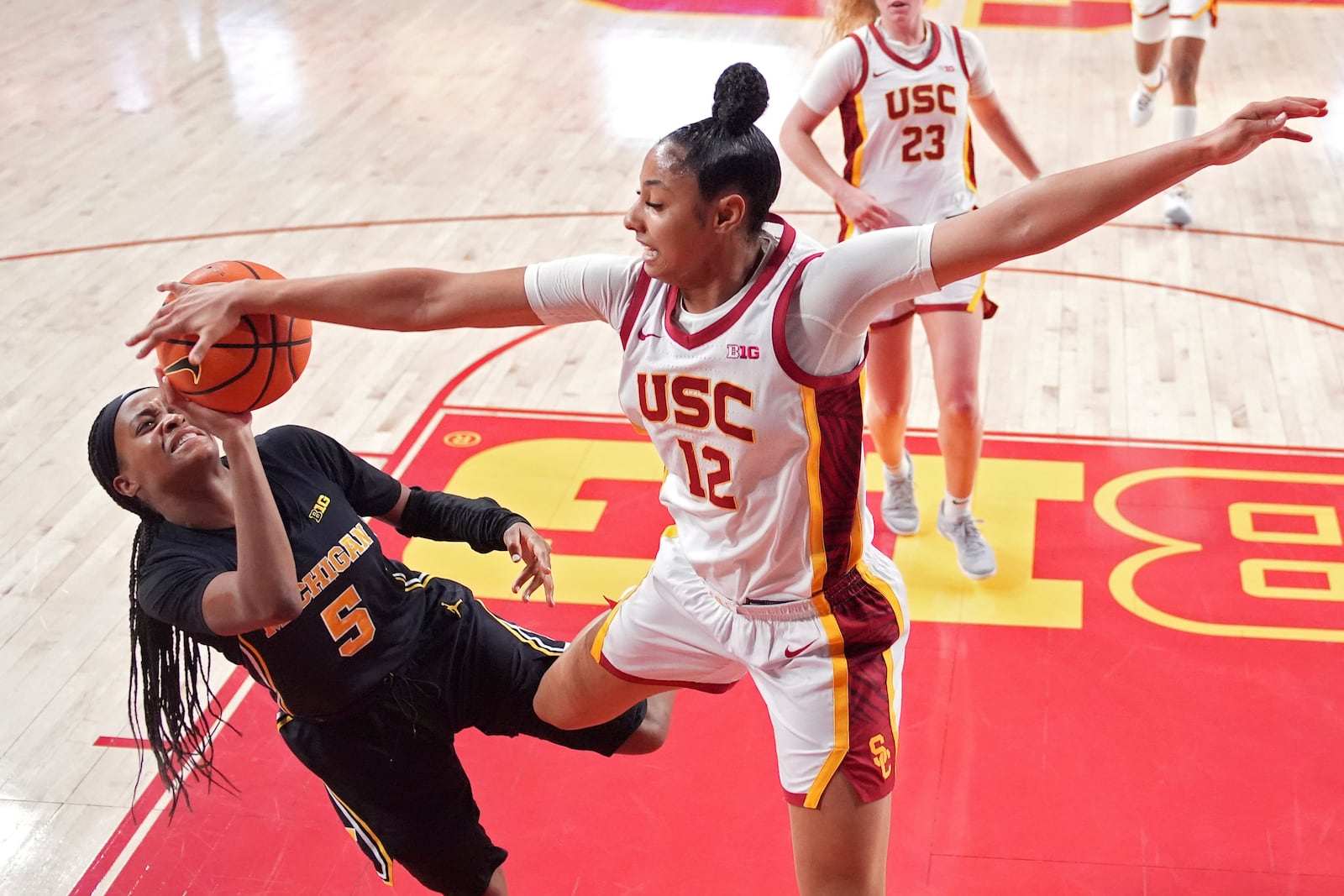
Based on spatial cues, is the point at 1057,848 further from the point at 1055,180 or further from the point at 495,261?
the point at 495,261

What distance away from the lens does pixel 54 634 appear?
15.7 feet

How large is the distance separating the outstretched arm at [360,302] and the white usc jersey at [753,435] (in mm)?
274

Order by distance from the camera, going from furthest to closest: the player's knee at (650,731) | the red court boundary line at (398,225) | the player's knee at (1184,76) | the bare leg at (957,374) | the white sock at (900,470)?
the player's knee at (1184,76) → the red court boundary line at (398,225) → the white sock at (900,470) → the bare leg at (957,374) → the player's knee at (650,731)

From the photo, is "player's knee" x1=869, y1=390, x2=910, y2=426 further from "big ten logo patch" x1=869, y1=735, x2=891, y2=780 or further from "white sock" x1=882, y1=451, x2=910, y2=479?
"big ten logo patch" x1=869, y1=735, x2=891, y2=780

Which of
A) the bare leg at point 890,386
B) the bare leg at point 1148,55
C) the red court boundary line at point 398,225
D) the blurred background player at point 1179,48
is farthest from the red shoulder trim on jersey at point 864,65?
the bare leg at point 1148,55

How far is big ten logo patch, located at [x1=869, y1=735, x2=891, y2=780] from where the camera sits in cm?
289

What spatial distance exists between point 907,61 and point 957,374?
3.49ft

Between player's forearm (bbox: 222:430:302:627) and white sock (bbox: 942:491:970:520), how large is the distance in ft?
9.22

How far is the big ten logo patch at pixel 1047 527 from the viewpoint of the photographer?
4816 millimetres

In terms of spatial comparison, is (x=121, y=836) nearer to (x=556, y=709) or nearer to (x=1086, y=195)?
(x=556, y=709)

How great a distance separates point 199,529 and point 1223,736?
295 cm

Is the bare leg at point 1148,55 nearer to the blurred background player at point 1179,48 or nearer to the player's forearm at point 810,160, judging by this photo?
the blurred background player at point 1179,48

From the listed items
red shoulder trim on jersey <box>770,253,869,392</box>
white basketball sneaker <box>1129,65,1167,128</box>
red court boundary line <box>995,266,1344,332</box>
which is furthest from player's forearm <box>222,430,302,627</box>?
white basketball sneaker <box>1129,65,1167,128</box>

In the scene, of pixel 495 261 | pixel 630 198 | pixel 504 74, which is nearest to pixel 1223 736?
pixel 495 261
